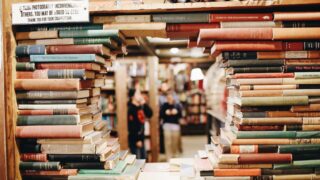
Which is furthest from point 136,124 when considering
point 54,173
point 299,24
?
point 299,24

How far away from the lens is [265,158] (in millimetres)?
1500

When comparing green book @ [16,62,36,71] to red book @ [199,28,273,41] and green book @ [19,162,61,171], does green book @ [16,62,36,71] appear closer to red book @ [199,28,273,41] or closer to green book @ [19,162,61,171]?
green book @ [19,162,61,171]

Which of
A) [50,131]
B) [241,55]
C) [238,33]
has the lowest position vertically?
[50,131]

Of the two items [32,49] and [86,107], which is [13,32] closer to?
[32,49]

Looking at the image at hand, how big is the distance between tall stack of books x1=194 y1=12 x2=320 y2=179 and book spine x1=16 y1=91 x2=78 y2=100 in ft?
2.35

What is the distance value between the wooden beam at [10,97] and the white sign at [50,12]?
0.15 ft

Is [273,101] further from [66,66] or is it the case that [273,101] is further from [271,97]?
[66,66]

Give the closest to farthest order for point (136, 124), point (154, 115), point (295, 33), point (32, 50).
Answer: point (295, 33) < point (32, 50) < point (136, 124) < point (154, 115)

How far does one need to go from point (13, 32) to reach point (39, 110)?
432 millimetres

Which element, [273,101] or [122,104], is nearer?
[273,101]

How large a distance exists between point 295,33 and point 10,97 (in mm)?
1456

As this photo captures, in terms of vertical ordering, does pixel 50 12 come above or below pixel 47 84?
above

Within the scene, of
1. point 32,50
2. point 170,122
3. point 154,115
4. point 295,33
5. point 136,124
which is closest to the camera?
point 295,33

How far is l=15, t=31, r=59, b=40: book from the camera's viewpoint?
1.57 m
